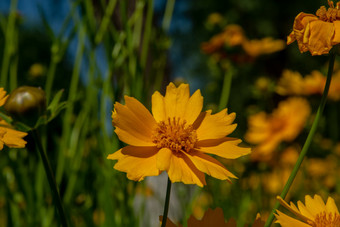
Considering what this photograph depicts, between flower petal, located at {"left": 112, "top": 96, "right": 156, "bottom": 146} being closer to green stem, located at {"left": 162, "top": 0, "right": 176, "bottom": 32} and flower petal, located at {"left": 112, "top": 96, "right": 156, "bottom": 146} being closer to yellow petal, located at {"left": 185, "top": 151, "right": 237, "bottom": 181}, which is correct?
yellow petal, located at {"left": 185, "top": 151, "right": 237, "bottom": 181}

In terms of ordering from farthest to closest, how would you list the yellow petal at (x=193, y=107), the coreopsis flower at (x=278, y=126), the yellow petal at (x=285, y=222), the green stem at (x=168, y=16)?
the coreopsis flower at (x=278, y=126) → the green stem at (x=168, y=16) → the yellow petal at (x=193, y=107) → the yellow petal at (x=285, y=222)

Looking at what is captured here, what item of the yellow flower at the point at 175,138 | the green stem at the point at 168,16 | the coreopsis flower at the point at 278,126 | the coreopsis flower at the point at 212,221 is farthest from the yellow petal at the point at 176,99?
the coreopsis flower at the point at 278,126

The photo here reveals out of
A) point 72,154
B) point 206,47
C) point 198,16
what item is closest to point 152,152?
point 72,154

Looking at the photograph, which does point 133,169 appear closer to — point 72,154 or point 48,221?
point 48,221

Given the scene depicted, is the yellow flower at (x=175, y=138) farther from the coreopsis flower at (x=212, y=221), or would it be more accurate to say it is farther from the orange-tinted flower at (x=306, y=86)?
the orange-tinted flower at (x=306, y=86)

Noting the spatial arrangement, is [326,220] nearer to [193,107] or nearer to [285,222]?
[285,222]

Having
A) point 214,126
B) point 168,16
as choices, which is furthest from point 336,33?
point 168,16

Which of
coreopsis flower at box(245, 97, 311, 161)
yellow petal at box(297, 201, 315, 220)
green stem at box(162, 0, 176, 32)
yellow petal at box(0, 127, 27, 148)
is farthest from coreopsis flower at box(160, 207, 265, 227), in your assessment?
coreopsis flower at box(245, 97, 311, 161)
